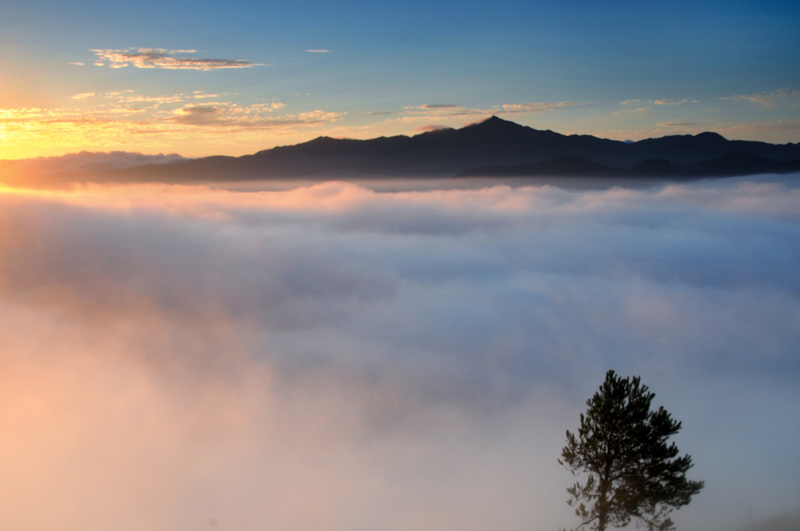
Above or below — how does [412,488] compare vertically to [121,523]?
above

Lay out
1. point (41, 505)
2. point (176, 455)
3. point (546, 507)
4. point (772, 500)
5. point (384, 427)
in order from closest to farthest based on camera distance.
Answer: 1. point (772, 500)
2. point (546, 507)
3. point (41, 505)
4. point (176, 455)
5. point (384, 427)

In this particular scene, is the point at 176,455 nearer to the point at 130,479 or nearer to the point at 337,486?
the point at 130,479

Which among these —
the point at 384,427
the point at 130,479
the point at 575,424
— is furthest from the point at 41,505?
the point at 575,424

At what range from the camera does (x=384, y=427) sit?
200 meters

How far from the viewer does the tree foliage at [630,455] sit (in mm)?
19422

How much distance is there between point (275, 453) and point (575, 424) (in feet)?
416

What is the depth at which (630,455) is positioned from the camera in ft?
64.5

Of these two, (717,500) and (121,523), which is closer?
(717,500)

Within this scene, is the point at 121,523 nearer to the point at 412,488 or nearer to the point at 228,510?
the point at 228,510

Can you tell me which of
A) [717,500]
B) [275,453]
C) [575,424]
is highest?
[717,500]

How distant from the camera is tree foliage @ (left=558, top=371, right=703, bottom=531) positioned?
19.4m

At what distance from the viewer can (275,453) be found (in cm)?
19312

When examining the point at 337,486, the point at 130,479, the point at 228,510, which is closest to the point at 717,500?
the point at 337,486

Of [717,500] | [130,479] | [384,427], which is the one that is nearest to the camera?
[717,500]
